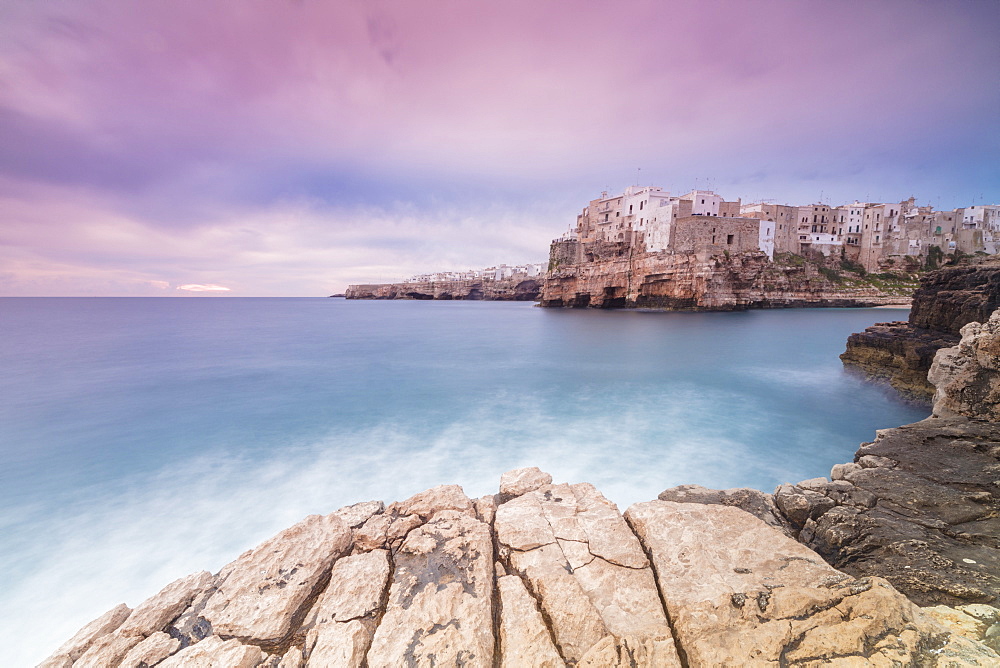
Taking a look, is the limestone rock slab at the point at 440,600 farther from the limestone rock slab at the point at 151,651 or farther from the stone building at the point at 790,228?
the stone building at the point at 790,228

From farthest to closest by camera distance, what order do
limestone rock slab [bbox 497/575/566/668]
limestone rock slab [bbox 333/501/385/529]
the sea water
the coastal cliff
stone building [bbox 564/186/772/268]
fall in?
stone building [bbox 564/186/772/268]
the coastal cliff
the sea water
limestone rock slab [bbox 333/501/385/529]
limestone rock slab [bbox 497/575/566/668]

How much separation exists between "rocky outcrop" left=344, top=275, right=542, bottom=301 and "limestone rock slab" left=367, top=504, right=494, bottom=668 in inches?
3485

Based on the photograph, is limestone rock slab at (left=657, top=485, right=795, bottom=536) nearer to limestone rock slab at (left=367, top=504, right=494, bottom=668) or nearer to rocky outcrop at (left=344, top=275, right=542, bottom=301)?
limestone rock slab at (left=367, top=504, right=494, bottom=668)

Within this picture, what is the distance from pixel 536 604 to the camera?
287cm

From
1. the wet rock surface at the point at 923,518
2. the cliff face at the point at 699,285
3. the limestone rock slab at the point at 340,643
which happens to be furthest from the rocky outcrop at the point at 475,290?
the limestone rock slab at the point at 340,643

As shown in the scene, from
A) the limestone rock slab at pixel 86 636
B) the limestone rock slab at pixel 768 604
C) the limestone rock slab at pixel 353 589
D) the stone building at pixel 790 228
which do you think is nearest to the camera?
the limestone rock slab at pixel 768 604

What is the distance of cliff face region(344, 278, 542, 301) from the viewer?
103m

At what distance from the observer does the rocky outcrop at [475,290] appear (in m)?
103

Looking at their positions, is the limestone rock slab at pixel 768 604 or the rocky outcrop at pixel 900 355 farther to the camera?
the rocky outcrop at pixel 900 355

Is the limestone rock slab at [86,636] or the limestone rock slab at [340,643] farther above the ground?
the limestone rock slab at [340,643]

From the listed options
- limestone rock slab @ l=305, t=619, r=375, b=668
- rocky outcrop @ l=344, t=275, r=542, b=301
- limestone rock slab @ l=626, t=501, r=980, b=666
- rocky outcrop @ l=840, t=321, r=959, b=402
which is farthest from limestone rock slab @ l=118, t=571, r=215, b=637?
rocky outcrop @ l=344, t=275, r=542, b=301

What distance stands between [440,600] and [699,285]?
48.9 metres

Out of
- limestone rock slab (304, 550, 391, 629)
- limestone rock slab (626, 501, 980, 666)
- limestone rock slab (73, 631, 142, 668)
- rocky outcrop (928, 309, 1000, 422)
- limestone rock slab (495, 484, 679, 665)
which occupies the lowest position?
limestone rock slab (73, 631, 142, 668)

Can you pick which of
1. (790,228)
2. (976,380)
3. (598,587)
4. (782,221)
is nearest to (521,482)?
(598,587)
